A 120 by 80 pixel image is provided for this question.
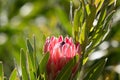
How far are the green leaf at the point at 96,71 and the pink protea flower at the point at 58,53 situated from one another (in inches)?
2.0

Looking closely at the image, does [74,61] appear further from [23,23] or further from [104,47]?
[23,23]

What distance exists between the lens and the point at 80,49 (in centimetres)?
82

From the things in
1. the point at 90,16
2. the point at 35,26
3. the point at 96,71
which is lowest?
the point at 35,26

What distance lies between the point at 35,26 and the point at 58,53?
1315 mm

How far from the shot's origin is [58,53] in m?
0.80

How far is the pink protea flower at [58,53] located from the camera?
79 centimetres

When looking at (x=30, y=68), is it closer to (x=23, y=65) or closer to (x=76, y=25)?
(x=23, y=65)

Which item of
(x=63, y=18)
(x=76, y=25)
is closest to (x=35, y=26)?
(x=63, y=18)

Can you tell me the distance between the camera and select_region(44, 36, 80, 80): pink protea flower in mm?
793

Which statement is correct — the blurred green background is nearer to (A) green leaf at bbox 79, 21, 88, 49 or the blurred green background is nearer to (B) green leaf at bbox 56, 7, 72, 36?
(B) green leaf at bbox 56, 7, 72, 36

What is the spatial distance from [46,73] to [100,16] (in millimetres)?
173

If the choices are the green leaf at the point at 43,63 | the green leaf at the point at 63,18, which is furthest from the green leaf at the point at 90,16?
the green leaf at the point at 63,18

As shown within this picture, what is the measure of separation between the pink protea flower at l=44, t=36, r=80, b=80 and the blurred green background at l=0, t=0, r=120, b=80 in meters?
0.73

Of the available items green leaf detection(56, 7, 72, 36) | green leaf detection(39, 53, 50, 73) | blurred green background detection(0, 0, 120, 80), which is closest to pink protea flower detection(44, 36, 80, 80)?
green leaf detection(39, 53, 50, 73)
